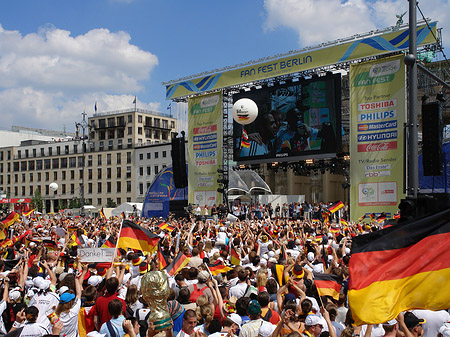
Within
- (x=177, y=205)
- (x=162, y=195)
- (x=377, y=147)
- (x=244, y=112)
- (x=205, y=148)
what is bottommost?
(x=177, y=205)

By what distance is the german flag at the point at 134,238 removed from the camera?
10.2 meters

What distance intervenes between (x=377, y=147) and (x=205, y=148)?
12.6 meters

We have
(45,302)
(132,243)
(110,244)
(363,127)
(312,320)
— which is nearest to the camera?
(312,320)

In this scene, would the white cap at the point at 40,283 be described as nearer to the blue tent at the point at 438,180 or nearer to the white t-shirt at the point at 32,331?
the white t-shirt at the point at 32,331

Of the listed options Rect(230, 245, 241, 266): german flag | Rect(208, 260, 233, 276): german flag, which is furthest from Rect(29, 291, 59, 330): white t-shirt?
Rect(230, 245, 241, 266): german flag

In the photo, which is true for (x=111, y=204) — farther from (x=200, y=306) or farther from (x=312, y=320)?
(x=312, y=320)

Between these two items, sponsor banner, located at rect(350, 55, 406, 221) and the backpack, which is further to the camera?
sponsor banner, located at rect(350, 55, 406, 221)

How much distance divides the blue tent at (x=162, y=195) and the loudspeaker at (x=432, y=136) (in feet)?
98.2

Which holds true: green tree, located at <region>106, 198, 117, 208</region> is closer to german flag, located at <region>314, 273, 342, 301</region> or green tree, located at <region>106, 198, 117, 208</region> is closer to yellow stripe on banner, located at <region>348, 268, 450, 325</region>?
german flag, located at <region>314, 273, 342, 301</region>

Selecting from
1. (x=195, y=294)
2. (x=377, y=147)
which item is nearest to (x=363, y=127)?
(x=377, y=147)

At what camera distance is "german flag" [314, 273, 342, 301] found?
7223mm

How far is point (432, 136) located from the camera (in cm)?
1058

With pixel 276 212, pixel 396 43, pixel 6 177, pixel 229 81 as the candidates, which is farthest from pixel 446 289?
pixel 6 177

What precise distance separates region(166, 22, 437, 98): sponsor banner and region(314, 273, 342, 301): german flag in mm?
19146
